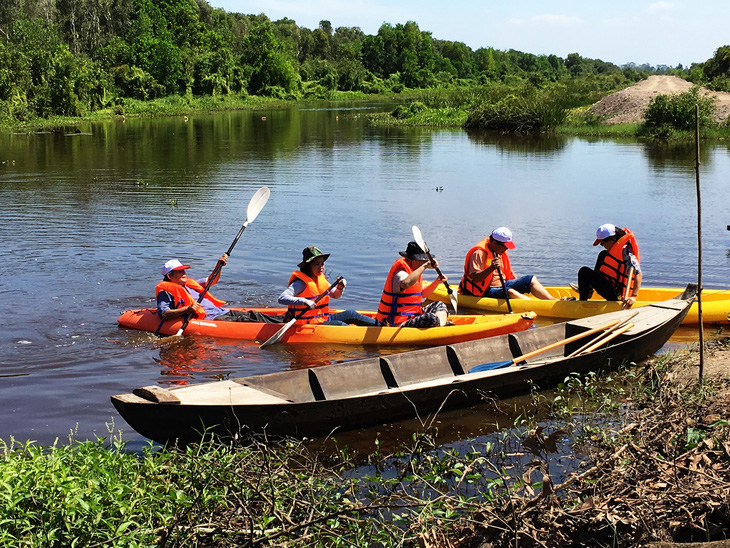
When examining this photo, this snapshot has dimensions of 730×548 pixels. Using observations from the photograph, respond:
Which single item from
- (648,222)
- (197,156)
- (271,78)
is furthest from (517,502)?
(271,78)

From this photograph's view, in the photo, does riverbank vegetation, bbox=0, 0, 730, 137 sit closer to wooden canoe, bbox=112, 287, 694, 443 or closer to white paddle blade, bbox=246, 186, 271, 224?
white paddle blade, bbox=246, 186, 271, 224

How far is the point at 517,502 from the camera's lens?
4.87 m

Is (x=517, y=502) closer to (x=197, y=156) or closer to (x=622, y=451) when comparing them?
(x=622, y=451)

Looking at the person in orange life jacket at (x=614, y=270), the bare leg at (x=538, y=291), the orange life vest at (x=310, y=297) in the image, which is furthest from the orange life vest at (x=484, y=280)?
the orange life vest at (x=310, y=297)

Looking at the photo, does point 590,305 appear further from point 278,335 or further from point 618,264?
point 278,335

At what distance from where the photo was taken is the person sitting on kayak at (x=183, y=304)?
10578 mm

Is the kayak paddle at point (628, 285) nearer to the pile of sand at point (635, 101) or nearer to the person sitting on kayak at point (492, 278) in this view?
the person sitting on kayak at point (492, 278)

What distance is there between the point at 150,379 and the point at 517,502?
5.63 m

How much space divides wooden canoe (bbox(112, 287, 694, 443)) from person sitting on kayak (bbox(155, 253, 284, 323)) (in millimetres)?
3285

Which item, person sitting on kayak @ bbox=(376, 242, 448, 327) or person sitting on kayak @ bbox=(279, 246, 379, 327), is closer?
person sitting on kayak @ bbox=(376, 242, 448, 327)

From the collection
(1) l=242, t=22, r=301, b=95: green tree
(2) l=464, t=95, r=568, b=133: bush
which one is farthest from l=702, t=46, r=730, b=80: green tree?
(1) l=242, t=22, r=301, b=95: green tree

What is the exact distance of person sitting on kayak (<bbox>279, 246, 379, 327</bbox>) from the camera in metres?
10.2

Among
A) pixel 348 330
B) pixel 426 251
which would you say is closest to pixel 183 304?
pixel 348 330

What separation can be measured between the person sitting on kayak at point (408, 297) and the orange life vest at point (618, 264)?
2436mm
